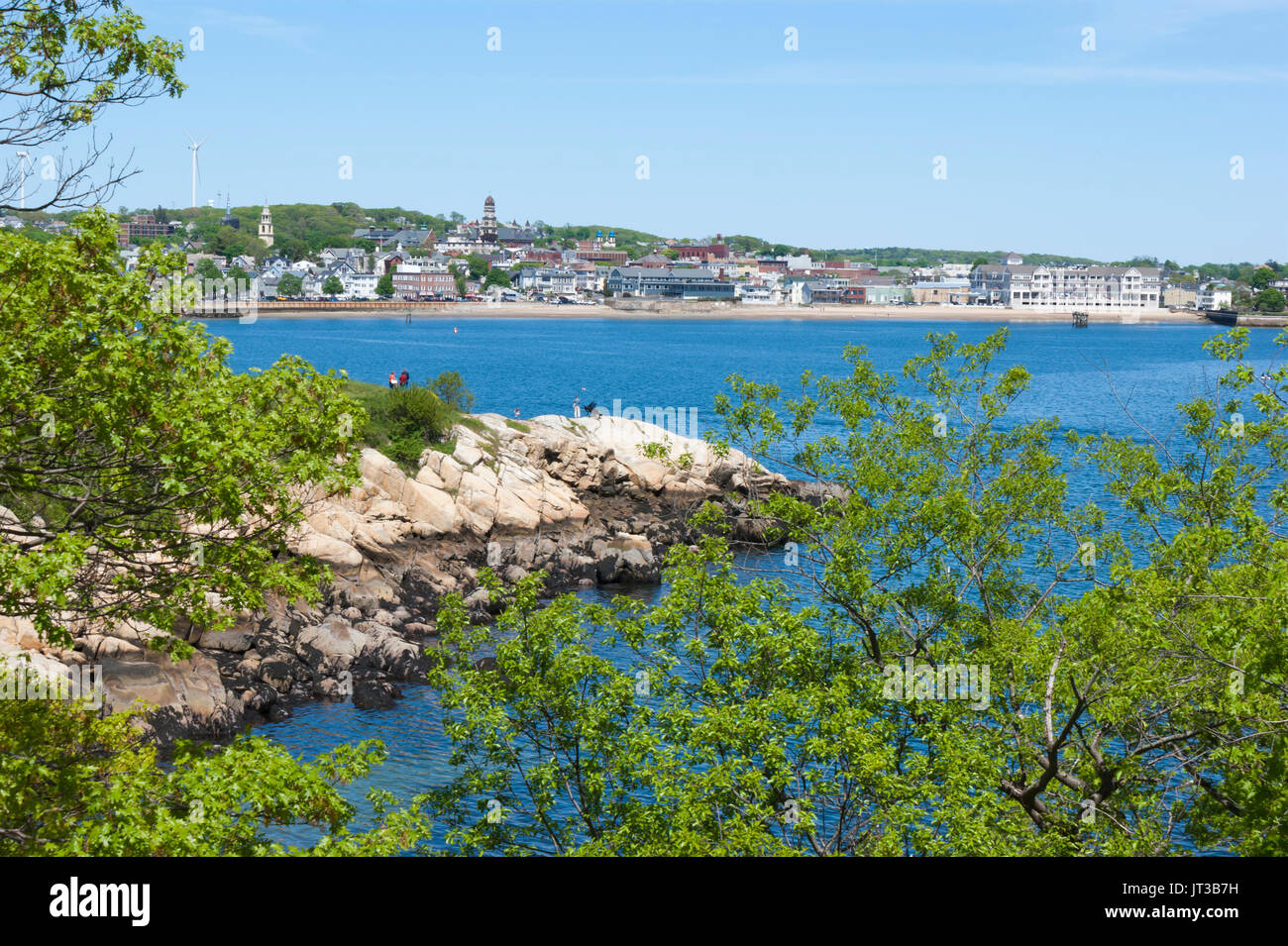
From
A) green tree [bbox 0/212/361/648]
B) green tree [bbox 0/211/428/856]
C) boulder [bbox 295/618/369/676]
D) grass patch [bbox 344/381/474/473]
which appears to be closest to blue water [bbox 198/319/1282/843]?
boulder [bbox 295/618/369/676]

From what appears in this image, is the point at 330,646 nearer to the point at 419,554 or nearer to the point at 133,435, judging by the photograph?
the point at 419,554

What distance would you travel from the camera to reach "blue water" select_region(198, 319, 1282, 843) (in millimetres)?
29828

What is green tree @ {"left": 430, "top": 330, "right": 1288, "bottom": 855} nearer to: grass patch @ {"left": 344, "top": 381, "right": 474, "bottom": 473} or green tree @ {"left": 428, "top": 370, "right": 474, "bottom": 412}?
grass patch @ {"left": 344, "top": 381, "right": 474, "bottom": 473}

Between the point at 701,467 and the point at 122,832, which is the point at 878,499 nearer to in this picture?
the point at 122,832

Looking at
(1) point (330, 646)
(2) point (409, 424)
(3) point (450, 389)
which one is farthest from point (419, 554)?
(3) point (450, 389)

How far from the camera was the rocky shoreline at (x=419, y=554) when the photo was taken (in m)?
29.4

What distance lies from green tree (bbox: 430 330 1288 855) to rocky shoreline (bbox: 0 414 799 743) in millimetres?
2209

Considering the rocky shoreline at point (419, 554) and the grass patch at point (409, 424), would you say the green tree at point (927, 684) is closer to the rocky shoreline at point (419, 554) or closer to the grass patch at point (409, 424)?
the rocky shoreline at point (419, 554)

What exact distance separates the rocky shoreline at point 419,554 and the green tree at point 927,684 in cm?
221

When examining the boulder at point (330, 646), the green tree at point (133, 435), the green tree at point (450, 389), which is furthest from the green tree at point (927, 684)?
the green tree at point (450, 389)

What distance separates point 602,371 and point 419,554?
89334 mm

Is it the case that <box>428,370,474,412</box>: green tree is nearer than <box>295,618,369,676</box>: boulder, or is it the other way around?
<box>295,618,369,676</box>: boulder
